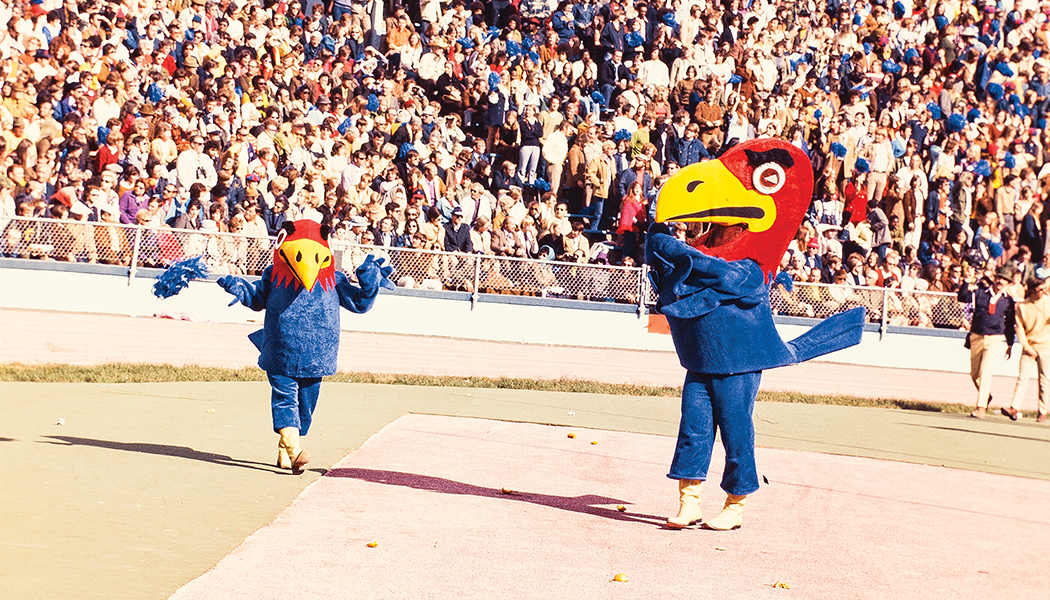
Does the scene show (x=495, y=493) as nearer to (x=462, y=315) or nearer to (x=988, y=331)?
(x=988, y=331)

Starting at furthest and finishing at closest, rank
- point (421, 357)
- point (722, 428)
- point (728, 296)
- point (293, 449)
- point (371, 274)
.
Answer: point (421, 357)
point (371, 274)
point (293, 449)
point (722, 428)
point (728, 296)

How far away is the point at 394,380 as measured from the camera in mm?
12500

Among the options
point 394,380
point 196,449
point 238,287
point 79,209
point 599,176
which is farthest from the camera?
point 599,176

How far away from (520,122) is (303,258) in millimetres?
11569

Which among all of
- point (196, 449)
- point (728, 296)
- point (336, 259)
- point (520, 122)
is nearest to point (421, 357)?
point (336, 259)

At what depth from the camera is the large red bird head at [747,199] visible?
21.2ft

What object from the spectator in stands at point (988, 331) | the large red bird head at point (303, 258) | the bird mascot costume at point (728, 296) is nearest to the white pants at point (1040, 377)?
the spectator in stands at point (988, 331)

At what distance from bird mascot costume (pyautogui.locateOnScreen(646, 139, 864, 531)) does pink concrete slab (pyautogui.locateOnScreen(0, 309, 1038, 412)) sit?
7.36 m

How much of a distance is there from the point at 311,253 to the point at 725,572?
331 cm

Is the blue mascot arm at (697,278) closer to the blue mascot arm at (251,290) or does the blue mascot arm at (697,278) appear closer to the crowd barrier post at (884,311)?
the blue mascot arm at (251,290)

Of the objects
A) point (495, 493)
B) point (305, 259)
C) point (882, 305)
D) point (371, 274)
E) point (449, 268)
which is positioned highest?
point (305, 259)

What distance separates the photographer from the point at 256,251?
15.7 metres

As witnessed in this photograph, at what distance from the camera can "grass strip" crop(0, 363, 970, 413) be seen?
10.9 metres

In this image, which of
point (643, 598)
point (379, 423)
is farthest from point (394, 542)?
point (379, 423)
